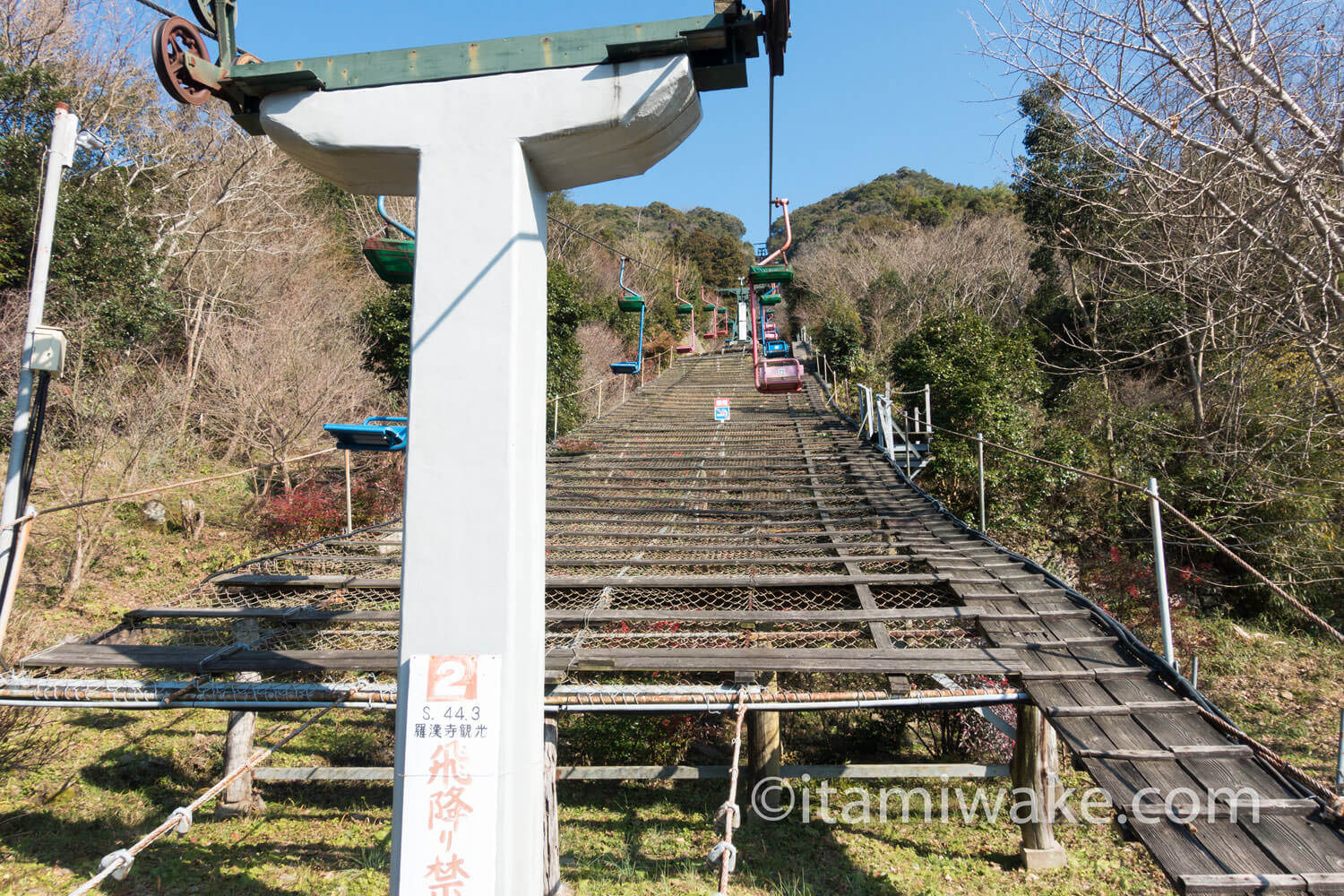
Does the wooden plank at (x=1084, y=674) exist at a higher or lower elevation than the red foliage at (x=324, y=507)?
lower

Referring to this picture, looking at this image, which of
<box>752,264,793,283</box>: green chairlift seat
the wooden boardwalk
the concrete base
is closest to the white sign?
the wooden boardwalk

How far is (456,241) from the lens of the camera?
8.48 ft

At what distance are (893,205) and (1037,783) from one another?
51.0 metres

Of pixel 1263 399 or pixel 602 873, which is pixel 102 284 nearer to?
pixel 602 873

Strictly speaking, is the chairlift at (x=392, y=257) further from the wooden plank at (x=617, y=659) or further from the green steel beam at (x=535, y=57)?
the wooden plank at (x=617, y=659)

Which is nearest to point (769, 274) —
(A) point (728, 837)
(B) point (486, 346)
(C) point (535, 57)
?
(C) point (535, 57)

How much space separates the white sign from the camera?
2.35 m

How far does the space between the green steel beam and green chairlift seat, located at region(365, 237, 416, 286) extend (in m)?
1.14

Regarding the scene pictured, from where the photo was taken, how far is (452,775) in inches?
94.3

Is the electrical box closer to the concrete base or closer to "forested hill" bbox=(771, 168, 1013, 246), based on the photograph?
the concrete base

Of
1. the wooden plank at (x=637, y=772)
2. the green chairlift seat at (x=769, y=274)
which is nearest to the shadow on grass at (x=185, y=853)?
the wooden plank at (x=637, y=772)

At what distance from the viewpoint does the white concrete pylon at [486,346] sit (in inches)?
96.9

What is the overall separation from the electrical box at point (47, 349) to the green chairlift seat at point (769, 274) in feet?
23.5

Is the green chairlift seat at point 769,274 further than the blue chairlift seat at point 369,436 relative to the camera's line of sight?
Yes
